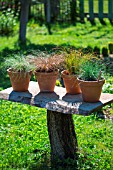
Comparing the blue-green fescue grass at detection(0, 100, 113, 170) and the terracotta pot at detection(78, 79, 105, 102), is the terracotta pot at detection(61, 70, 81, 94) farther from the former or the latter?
the blue-green fescue grass at detection(0, 100, 113, 170)

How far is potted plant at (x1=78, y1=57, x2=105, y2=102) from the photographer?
191 inches

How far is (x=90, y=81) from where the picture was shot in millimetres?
4910

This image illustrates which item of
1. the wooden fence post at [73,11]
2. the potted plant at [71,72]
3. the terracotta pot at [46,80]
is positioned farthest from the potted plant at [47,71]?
the wooden fence post at [73,11]

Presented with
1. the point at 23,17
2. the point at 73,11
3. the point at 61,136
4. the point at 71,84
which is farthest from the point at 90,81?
the point at 73,11

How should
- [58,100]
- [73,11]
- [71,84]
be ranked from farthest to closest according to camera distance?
[73,11]
[71,84]
[58,100]

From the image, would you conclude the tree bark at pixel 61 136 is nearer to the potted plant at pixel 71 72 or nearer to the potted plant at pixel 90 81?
the potted plant at pixel 71 72

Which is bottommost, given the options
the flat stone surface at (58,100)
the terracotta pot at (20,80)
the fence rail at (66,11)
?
the fence rail at (66,11)

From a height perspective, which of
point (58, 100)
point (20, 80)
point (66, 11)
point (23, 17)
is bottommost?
point (66, 11)

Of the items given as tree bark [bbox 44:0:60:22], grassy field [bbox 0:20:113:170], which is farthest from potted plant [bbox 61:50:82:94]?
tree bark [bbox 44:0:60:22]

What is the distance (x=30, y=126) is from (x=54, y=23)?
883cm

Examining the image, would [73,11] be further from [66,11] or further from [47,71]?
[47,71]

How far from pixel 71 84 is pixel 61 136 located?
22.8 inches

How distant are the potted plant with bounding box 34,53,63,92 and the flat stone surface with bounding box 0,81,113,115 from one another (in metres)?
0.08

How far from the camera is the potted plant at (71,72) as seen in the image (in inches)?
200
